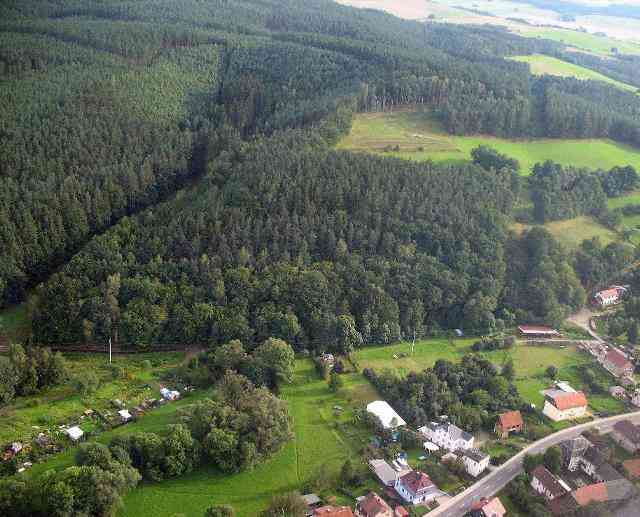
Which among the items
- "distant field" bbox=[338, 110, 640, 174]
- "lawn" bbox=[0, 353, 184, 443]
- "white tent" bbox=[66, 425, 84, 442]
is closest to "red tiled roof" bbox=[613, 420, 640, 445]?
"lawn" bbox=[0, 353, 184, 443]

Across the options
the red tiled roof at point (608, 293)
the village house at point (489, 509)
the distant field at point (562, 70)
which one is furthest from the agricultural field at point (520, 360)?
the distant field at point (562, 70)

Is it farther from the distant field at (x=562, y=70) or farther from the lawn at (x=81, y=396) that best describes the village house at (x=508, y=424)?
the distant field at (x=562, y=70)

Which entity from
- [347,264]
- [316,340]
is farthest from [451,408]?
[347,264]

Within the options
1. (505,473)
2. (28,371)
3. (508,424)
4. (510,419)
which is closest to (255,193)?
(28,371)

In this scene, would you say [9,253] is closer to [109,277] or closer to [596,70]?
[109,277]

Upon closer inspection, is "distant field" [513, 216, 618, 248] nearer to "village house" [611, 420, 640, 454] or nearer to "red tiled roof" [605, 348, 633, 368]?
"red tiled roof" [605, 348, 633, 368]

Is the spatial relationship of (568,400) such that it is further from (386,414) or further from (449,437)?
(386,414)
